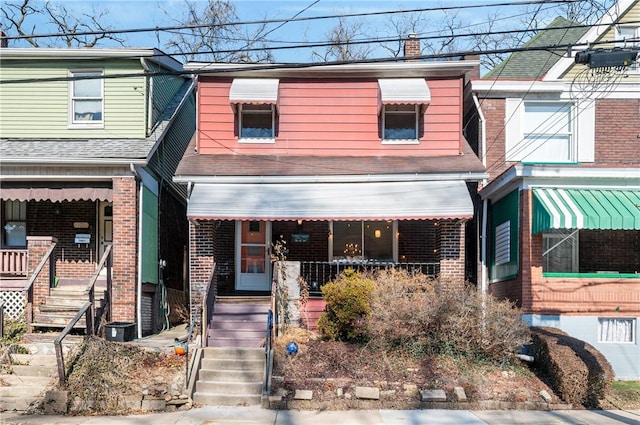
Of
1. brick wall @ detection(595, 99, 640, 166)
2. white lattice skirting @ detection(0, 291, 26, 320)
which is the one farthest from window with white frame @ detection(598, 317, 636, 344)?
white lattice skirting @ detection(0, 291, 26, 320)

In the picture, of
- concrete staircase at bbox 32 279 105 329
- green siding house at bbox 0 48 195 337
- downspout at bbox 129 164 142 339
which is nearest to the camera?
concrete staircase at bbox 32 279 105 329

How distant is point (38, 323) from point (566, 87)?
13.5 m

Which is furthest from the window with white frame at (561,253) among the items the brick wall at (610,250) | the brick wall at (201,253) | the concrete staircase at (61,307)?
the concrete staircase at (61,307)

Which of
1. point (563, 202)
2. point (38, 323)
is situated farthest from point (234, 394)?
point (563, 202)

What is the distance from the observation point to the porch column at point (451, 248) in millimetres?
14430

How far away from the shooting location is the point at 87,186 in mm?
14953

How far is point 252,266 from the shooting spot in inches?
635

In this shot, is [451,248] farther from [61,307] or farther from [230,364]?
[61,307]

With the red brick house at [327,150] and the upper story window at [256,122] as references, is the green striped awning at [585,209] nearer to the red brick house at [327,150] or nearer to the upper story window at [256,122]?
the red brick house at [327,150]

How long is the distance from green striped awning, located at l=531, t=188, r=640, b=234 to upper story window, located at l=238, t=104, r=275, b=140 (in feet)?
21.1

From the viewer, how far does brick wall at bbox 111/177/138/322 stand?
14344mm

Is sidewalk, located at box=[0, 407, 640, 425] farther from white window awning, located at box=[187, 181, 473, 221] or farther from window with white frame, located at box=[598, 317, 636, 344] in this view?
white window awning, located at box=[187, 181, 473, 221]

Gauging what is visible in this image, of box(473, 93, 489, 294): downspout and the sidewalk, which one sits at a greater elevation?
box(473, 93, 489, 294): downspout

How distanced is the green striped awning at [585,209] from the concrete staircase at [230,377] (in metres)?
6.24
